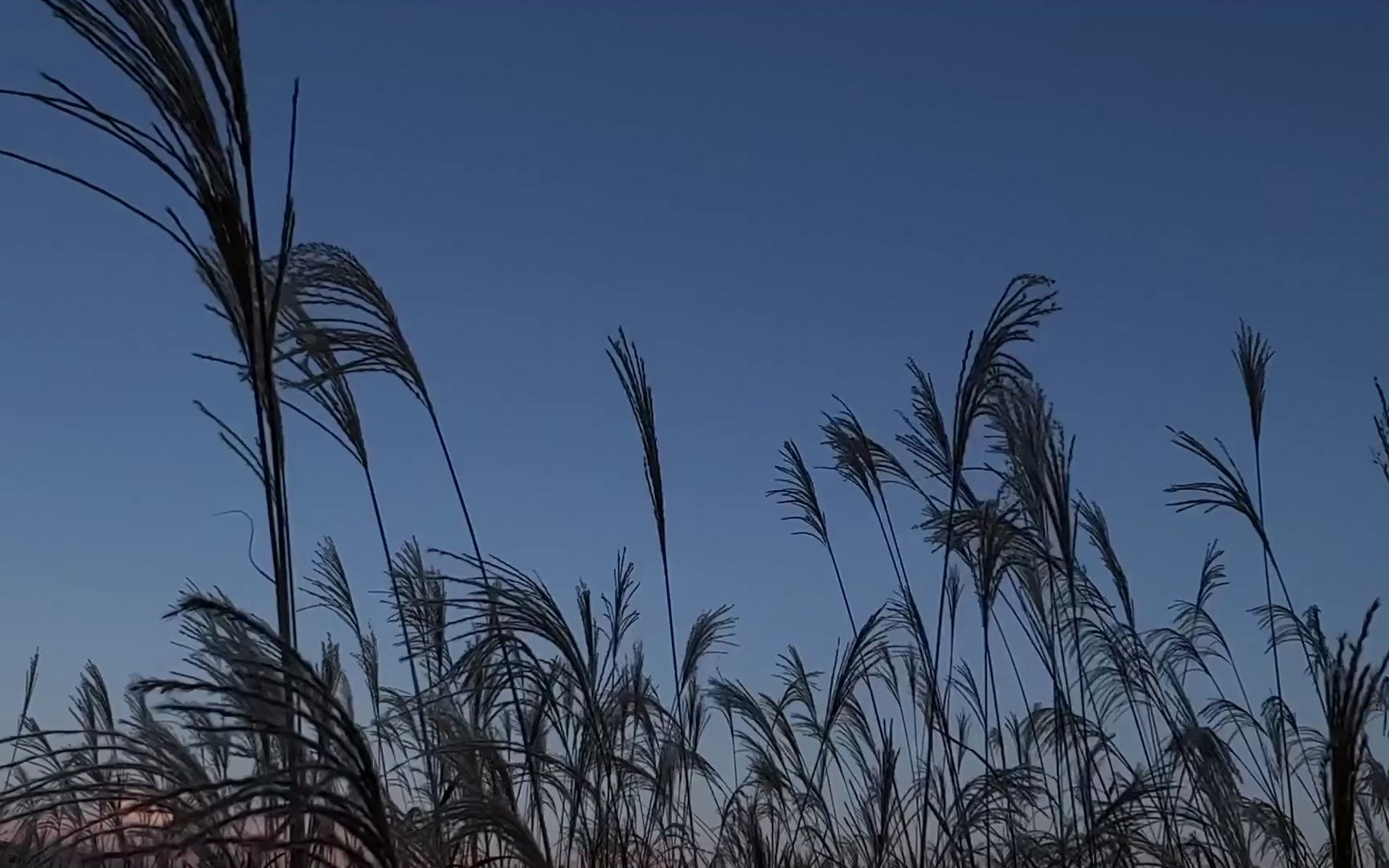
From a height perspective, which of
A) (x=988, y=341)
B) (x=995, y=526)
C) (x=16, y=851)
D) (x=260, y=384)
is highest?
(x=988, y=341)

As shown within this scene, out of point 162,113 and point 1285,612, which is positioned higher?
point 1285,612

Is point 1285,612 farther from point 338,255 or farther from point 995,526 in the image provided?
point 338,255

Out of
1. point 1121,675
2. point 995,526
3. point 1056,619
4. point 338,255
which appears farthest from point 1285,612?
point 338,255

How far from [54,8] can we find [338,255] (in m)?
1.93

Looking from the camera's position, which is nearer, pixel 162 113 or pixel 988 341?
pixel 162 113

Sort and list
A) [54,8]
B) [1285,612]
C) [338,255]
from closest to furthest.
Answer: [54,8]
[338,255]
[1285,612]

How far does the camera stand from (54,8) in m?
1.95

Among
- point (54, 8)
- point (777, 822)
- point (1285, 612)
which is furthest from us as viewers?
point (1285, 612)

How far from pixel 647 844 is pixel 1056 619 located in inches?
78.9

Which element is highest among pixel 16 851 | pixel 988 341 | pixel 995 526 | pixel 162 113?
pixel 988 341

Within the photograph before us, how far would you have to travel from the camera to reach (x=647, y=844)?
5.33 metres

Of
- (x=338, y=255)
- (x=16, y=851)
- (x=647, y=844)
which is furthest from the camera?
(x=647, y=844)

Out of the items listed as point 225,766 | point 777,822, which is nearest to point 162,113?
point 225,766

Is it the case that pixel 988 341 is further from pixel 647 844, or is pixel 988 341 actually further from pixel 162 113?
pixel 162 113
